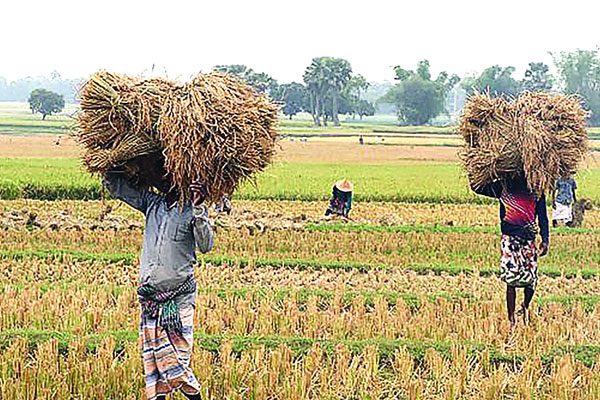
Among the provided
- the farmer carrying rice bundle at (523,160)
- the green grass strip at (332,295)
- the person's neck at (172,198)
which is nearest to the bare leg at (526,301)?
the farmer carrying rice bundle at (523,160)

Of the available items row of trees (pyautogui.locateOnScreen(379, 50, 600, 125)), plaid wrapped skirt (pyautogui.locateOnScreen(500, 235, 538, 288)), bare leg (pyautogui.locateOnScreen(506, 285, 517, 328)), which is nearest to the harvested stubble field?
bare leg (pyautogui.locateOnScreen(506, 285, 517, 328))

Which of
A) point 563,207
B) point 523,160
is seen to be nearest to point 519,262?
point 523,160

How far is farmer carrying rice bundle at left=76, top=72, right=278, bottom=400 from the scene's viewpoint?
432 cm

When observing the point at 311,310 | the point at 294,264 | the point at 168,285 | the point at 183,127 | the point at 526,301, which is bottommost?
the point at 294,264

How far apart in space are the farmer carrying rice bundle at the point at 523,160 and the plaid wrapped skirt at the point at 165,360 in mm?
3440

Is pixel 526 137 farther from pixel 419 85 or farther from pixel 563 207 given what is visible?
pixel 419 85

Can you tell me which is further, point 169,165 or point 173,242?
point 173,242

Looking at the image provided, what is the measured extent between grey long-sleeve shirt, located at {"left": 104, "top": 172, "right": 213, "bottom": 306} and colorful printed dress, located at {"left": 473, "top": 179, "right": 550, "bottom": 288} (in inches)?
133

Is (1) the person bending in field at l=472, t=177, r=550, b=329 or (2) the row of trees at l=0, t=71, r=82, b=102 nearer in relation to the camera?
(1) the person bending in field at l=472, t=177, r=550, b=329

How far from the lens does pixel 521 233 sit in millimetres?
6816

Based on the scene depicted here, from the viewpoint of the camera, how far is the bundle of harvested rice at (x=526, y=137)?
6680 millimetres

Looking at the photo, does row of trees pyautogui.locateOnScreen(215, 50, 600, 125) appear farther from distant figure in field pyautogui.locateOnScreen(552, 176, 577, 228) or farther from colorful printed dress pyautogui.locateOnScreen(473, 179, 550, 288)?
colorful printed dress pyautogui.locateOnScreen(473, 179, 550, 288)

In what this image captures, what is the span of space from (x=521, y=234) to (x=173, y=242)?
3.58 metres

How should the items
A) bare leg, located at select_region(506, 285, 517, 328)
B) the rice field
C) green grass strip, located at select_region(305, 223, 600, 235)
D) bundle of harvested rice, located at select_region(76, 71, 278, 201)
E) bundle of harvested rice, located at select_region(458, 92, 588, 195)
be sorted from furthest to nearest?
green grass strip, located at select_region(305, 223, 600, 235) → bare leg, located at select_region(506, 285, 517, 328) → bundle of harvested rice, located at select_region(458, 92, 588, 195) → the rice field → bundle of harvested rice, located at select_region(76, 71, 278, 201)
